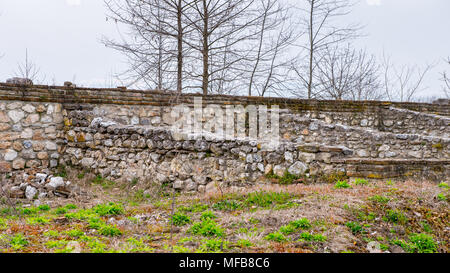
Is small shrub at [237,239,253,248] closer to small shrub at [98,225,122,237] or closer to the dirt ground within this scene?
the dirt ground

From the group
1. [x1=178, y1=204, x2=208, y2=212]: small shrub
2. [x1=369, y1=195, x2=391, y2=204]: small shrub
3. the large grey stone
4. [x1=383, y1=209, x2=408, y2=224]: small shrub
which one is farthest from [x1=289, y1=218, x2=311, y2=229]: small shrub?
the large grey stone

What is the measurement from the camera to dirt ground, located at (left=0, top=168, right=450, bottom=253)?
10.9ft

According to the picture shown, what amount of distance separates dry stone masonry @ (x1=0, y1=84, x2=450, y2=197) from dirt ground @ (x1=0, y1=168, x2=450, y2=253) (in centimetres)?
40

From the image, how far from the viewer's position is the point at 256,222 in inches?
155

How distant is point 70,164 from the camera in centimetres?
760

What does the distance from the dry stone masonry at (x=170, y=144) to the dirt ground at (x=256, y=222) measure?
0.40 m

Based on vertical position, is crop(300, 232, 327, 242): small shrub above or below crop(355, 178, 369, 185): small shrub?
below

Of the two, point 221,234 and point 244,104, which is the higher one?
point 244,104

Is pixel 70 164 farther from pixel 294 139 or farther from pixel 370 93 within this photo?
pixel 370 93

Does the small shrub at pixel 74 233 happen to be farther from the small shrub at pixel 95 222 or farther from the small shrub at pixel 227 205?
the small shrub at pixel 227 205

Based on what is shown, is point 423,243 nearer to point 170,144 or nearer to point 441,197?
point 441,197

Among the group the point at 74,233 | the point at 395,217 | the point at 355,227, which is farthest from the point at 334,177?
the point at 74,233
